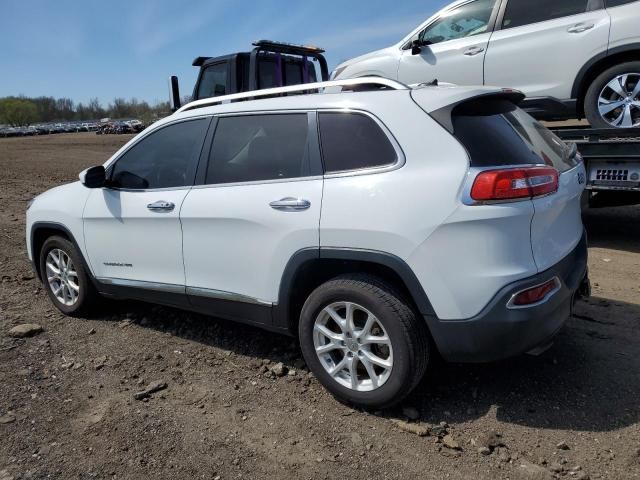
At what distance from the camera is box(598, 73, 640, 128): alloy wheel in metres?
5.43

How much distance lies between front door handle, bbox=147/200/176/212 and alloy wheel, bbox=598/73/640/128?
4.36 m

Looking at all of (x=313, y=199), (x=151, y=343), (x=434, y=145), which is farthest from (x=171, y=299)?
(x=434, y=145)

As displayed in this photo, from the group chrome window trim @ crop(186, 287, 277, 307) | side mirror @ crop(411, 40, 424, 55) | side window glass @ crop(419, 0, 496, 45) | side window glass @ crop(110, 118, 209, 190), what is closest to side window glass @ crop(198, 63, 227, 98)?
side mirror @ crop(411, 40, 424, 55)

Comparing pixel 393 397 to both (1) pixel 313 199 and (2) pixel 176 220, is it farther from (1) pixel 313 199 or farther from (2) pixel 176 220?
(2) pixel 176 220

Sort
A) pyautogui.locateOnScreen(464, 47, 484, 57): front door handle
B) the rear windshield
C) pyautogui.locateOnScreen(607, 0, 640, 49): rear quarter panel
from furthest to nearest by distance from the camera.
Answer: pyautogui.locateOnScreen(464, 47, 484, 57): front door handle < pyautogui.locateOnScreen(607, 0, 640, 49): rear quarter panel < the rear windshield

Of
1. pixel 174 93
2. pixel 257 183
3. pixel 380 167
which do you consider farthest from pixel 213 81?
pixel 380 167

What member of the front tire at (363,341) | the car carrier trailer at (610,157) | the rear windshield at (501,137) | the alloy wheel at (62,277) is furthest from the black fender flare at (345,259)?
the car carrier trailer at (610,157)

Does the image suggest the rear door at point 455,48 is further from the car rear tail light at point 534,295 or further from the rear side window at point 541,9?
the car rear tail light at point 534,295

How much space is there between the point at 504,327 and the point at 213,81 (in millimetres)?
7559

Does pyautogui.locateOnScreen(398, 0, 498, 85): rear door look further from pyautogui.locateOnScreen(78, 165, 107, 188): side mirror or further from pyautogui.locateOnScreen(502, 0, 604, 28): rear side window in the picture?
pyautogui.locateOnScreen(78, 165, 107, 188): side mirror

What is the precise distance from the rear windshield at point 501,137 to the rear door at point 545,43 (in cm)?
284

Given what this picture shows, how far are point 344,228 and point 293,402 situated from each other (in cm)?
113

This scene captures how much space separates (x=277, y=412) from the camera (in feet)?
10.8

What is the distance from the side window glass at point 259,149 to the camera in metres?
3.41
